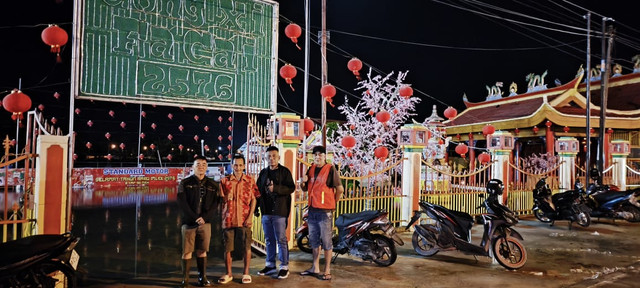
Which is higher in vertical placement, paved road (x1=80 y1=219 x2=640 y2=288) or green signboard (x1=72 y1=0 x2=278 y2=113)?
green signboard (x1=72 y1=0 x2=278 y2=113)

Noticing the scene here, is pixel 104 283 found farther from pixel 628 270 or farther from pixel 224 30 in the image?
pixel 628 270

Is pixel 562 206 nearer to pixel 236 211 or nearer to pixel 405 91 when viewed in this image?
pixel 405 91

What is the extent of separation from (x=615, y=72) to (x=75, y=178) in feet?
89.4

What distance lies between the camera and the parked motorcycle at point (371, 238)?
5625mm

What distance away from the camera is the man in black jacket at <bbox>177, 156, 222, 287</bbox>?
174 inches

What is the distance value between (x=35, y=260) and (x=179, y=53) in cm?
310

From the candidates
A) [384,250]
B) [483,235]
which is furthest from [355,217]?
[483,235]

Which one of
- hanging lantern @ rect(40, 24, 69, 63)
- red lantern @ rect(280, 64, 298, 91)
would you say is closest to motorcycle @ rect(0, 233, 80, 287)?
hanging lantern @ rect(40, 24, 69, 63)

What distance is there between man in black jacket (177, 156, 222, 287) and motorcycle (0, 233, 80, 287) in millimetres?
1038

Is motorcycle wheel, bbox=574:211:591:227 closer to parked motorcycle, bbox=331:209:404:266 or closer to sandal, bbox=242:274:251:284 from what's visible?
parked motorcycle, bbox=331:209:404:266

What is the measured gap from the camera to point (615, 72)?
21.3 meters

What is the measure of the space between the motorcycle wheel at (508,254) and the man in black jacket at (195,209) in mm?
3753

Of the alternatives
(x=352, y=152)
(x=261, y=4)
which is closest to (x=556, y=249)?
(x=261, y=4)

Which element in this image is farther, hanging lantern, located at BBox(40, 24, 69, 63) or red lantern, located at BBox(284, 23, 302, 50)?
red lantern, located at BBox(284, 23, 302, 50)
